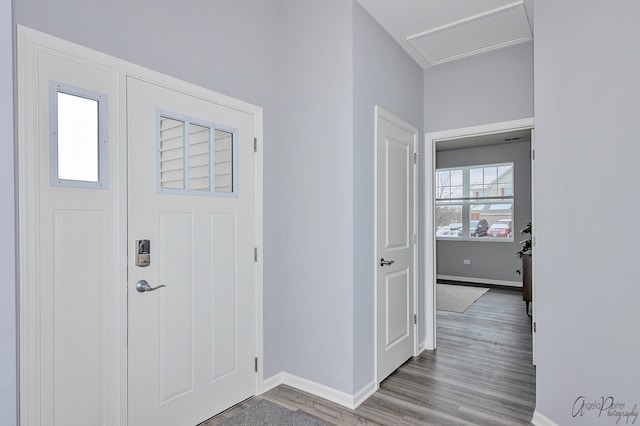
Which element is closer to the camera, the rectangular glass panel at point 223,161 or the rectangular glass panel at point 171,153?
the rectangular glass panel at point 171,153

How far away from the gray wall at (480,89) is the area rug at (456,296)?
2899mm

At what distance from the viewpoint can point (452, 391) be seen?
→ 280cm

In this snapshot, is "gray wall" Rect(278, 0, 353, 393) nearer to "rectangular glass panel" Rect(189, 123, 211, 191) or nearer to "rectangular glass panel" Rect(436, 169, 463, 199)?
"rectangular glass panel" Rect(189, 123, 211, 191)

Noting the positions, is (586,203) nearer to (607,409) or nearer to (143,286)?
(607,409)

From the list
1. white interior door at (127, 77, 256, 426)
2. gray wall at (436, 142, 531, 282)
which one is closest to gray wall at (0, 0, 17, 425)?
white interior door at (127, 77, 256, 426)

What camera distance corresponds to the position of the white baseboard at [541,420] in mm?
2222

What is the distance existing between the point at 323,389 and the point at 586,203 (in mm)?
2059

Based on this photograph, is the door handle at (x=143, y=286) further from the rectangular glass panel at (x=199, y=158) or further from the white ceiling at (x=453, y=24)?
the white ceiling at (x=453, y=24)

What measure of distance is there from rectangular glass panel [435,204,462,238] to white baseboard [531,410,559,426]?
5.53 metres

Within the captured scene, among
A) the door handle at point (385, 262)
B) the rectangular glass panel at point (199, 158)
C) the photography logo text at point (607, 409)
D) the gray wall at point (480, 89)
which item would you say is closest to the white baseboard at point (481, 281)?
the gray wall at point (480, 89)

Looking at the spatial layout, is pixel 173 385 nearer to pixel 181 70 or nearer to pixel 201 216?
pixel 201 216

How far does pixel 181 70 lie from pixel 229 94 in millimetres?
371

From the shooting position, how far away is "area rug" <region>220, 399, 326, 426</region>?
233cm

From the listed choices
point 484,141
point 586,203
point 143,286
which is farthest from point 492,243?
point 143,286
